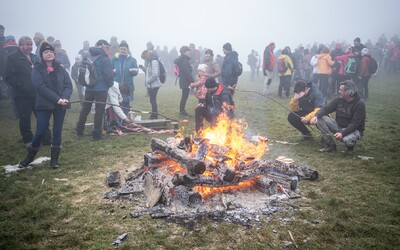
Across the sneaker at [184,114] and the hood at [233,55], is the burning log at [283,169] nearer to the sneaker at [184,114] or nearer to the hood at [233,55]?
the hood at [233,55]

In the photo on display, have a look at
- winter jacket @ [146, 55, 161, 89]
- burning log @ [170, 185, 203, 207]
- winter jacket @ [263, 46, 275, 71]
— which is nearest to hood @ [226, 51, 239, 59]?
winter jacket @ [146, 55, 161, 89]

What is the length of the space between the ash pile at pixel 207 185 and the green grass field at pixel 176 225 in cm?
20

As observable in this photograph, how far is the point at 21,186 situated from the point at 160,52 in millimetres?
26915

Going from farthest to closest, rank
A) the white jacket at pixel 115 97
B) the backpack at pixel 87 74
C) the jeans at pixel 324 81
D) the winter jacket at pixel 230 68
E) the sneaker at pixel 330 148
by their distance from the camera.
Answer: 1. the jeans at pixel 324 81
2. the winter jacket at pixel 230 68
3. the white jacket at pixel 115 97
4. the backpack at pixel 87 74
5. the sneaker at pixel 330 148

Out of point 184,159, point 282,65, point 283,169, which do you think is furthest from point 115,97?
point 282,65

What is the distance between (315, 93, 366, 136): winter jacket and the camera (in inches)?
277

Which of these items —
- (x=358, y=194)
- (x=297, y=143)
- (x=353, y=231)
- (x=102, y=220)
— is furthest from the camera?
(x=297, y=143)

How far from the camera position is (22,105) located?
7.90 metres

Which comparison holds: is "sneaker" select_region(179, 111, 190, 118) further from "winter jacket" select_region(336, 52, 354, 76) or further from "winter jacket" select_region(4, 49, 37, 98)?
"winter jacket" select_region(336, 52, 354, 76)

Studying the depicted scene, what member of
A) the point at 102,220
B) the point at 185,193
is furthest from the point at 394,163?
the point at 102,220

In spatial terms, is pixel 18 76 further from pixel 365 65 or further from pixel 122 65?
pixel 365 65

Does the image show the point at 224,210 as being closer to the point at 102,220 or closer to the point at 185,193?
the point at 185,193

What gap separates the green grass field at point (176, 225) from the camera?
12.3 ft

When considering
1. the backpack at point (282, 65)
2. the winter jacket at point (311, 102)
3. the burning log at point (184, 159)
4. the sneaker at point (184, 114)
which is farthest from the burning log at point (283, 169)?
the backpack at point (282, 65)
